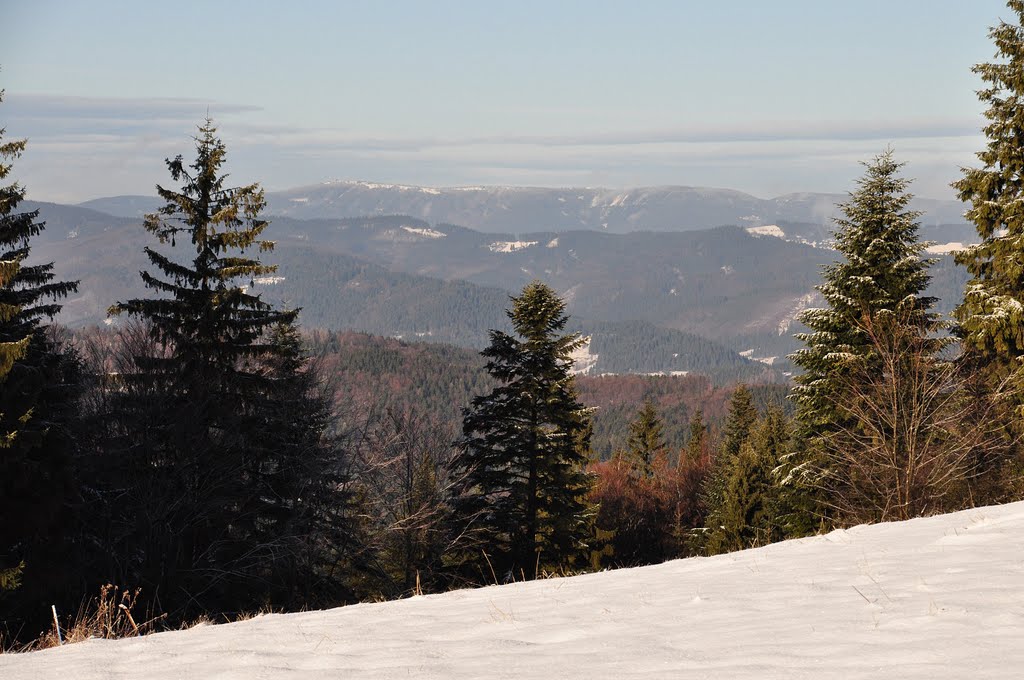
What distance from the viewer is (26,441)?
52.7 feet

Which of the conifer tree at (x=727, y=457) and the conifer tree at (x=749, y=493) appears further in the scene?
the conifer tree at (x=727, y=457)

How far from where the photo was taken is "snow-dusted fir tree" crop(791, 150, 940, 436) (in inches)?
883

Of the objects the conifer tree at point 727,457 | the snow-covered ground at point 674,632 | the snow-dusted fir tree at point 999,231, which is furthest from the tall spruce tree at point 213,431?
the conifer tree at point 727,457

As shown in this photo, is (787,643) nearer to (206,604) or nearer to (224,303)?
(206,604)

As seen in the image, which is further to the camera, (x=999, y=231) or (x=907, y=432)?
(x=999, y=231)

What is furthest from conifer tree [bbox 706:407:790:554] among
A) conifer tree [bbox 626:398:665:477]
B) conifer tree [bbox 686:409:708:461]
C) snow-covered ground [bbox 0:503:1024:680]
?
conifer tree [bbox 686:409:708:461]

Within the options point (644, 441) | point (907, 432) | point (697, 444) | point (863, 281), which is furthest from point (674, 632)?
point (697, 444)

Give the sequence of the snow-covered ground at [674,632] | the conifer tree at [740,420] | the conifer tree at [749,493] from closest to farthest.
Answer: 1. the snow-covered ground at [674,632]
2. the conifer tree at [749,493]
3. the conifer tree at [740,420]

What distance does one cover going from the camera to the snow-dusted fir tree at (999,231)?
1977 centimetres

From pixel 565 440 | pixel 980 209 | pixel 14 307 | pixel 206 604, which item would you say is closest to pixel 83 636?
pixel 14 307

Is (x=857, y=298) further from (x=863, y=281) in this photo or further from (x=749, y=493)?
(x=749, y=493)

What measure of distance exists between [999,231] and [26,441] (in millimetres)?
24274

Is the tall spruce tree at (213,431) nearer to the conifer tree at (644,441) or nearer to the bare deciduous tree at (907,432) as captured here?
the bare deciduous tree at (907,432)

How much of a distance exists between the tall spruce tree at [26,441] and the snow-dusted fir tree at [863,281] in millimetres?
18825
